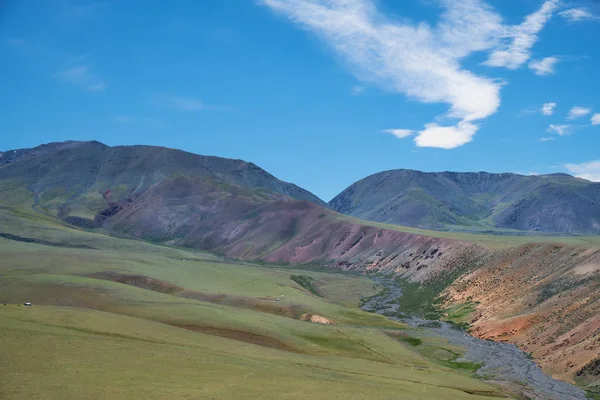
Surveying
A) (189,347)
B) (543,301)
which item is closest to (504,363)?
(543,301)

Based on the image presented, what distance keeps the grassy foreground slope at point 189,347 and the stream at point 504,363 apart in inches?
183

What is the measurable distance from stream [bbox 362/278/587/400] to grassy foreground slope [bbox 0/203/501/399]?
464 cm

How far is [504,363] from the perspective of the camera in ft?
213

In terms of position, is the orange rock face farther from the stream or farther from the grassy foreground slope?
the grassy foreground slope

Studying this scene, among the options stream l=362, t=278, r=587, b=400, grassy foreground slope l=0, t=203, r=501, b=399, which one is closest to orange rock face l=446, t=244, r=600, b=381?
stream l=362, t=278, r=587, b=400

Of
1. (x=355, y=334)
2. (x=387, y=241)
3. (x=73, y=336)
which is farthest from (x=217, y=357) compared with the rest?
(x=387, y=241)

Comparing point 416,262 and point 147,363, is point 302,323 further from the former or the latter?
point 416,262

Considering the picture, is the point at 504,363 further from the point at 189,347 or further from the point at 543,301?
the point at 189,347

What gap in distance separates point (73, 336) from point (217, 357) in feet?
38.5

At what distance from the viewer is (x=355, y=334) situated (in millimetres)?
70688

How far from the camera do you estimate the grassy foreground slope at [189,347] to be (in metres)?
33.6

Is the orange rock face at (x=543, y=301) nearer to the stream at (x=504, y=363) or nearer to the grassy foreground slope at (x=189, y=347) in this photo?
the stream at (x=504, y=363)

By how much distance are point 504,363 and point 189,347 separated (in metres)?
39.5

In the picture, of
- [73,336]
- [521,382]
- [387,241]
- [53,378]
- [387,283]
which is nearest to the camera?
[53,378]
